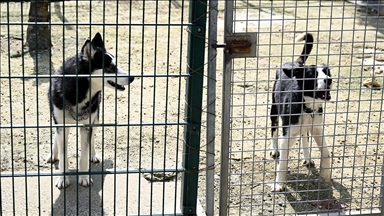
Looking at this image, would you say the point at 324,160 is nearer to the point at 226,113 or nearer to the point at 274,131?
the point at 274,131

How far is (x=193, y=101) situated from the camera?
4.36 meters

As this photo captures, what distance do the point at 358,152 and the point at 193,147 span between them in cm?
288

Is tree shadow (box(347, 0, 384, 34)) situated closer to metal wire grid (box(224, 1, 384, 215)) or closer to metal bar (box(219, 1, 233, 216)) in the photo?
metal wire grid (box(224, 1, 384, 215))

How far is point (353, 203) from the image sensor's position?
18.4 feet

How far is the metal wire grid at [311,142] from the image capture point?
4547mm

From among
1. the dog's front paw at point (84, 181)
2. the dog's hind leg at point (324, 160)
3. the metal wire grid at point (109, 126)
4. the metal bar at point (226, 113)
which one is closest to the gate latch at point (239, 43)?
the metal bar at point (226, 113)

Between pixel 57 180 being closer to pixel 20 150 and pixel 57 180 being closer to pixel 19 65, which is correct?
pixel 20 150

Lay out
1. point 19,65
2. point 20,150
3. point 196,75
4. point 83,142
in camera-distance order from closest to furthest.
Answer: point 196,75, point 83,142, point 20,150, point 19,65

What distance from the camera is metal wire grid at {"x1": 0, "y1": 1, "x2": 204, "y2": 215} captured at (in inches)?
169

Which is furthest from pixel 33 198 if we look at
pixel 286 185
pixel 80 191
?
pixel 286 185

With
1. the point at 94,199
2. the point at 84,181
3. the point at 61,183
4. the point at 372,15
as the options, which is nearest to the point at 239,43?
the point at 94,199

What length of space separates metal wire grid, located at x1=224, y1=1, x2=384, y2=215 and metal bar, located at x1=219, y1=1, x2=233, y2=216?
0.17 ft

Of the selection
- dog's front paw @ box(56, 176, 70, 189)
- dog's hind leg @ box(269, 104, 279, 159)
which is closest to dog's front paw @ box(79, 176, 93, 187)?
dog's front paw @ box(56, 176, 70, 189)

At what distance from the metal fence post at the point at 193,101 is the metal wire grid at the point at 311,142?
0.23m
